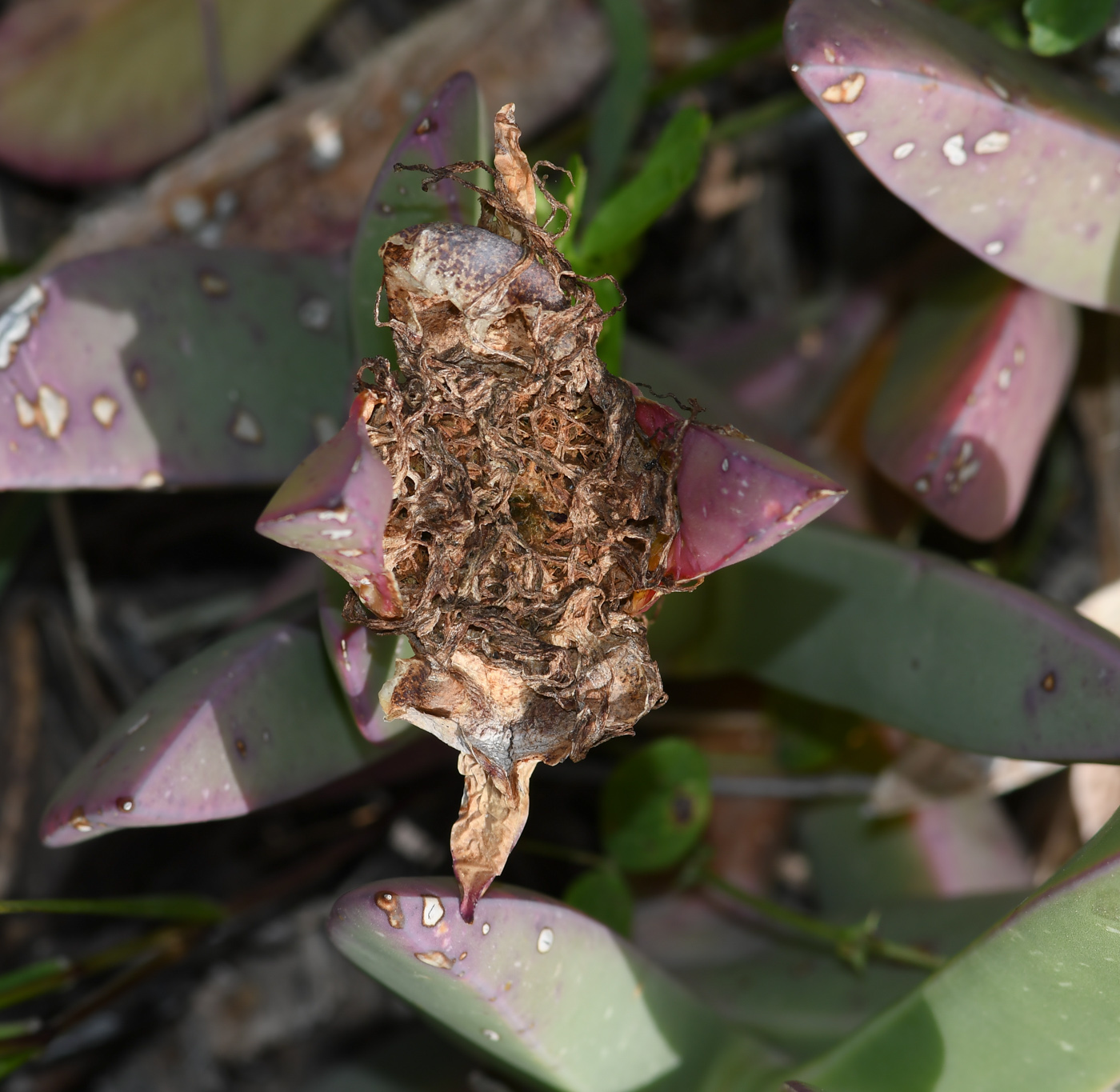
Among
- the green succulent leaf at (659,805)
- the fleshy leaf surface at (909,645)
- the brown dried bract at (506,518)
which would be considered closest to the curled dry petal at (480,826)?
the brown dried bract at (506,518)

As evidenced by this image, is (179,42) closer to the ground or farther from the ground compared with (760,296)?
farther from the ground

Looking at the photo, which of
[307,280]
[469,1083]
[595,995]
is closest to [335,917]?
[595,995]

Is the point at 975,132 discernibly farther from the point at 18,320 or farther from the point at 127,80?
the point at 127,80

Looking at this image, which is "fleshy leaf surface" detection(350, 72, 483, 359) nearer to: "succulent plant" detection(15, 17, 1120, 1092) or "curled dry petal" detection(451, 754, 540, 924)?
"succulent plant" detection(15, 17, 1120, 1092)

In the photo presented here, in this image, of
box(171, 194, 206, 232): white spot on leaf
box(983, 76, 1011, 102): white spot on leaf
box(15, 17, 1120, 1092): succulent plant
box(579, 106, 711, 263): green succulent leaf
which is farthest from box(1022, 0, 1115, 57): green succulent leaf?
box(171, 194, 206, 232): white spot on leaf

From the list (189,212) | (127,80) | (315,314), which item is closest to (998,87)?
(315,314)

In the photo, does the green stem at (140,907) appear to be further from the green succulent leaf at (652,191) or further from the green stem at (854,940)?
the green succulent leaf at (652,191)

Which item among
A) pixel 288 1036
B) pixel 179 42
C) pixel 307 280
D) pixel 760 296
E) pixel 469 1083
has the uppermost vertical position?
pixel 179 42

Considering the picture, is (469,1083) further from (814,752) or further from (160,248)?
(160,248)
